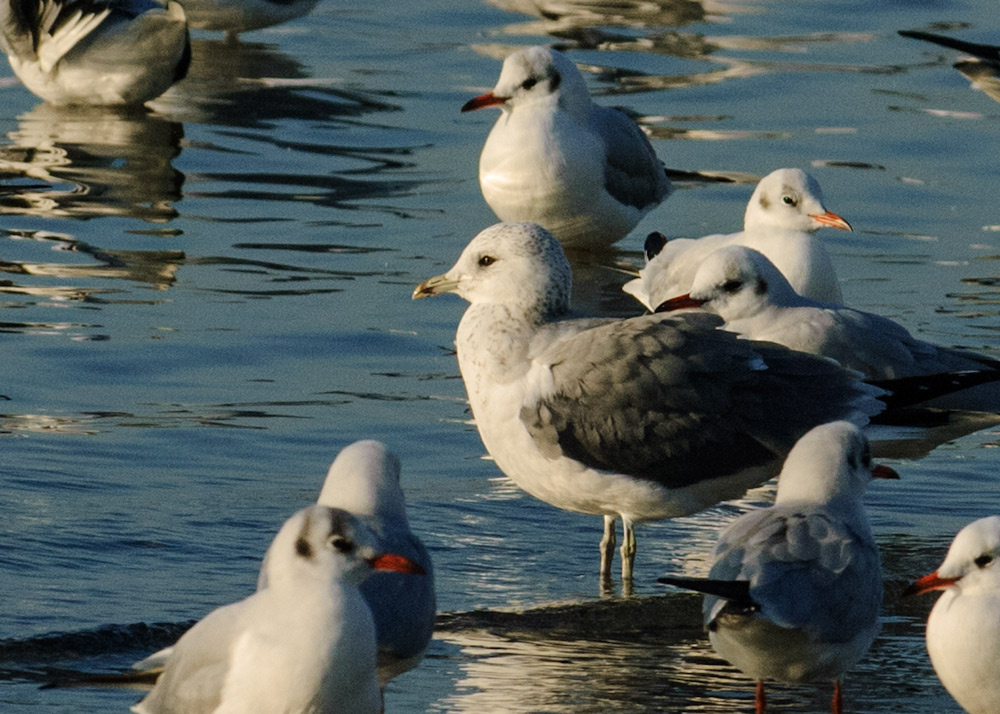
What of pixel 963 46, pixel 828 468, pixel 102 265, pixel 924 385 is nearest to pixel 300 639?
pixel 828 468

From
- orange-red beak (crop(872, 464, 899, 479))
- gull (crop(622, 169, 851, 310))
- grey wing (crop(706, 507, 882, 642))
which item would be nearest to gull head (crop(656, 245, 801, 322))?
gull (crop(622, 169, 851, 310))

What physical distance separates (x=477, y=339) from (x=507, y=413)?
342 millimetres

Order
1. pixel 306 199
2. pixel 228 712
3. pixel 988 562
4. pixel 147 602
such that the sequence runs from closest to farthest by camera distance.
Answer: pixel 228 712 < pixel 988 562 < pixel 147 602 < pixel 306 199

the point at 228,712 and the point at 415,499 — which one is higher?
the point at 228,712

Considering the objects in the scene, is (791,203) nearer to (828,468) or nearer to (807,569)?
(828,468)

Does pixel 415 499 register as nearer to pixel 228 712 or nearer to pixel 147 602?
pixel 147 602

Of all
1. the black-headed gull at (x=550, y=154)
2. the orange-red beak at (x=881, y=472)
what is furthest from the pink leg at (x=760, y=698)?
the black-headed gull at (x=550, y=154)

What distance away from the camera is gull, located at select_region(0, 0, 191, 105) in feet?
45.3

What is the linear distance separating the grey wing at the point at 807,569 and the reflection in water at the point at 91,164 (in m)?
6.70

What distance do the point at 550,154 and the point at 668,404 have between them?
4.46 meters

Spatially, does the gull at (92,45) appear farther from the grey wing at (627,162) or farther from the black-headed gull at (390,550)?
the black-headed gull at (390,550)

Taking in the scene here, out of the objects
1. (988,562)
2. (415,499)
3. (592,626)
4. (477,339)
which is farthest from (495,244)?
(988,562)

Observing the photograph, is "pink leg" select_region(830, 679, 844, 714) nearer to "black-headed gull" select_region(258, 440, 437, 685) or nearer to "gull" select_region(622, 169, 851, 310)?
"black-headed gull" select_region(258, 440, 437, 685)

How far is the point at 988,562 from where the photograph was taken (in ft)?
18.1
